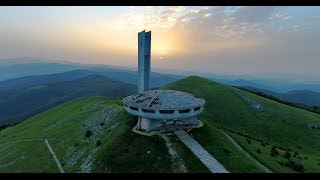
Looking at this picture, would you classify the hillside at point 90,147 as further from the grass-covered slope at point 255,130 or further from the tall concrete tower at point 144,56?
the tall concrete tower at point 144,56

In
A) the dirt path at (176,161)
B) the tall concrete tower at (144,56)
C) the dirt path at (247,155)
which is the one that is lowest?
the dirt path at (247,155)

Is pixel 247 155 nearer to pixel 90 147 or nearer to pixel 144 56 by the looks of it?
pixel 90 147

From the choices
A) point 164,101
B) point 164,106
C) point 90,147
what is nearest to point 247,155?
point 164,106

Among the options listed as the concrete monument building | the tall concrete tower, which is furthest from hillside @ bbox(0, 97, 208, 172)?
the tall concrete tower

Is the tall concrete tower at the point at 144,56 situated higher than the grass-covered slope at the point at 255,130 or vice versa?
the tall concrete tower at the point at 144,56

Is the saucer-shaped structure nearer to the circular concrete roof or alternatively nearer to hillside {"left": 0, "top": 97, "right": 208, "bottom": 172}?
the circular concrete roof


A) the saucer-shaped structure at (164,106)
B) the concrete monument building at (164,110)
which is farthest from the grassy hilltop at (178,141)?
the saucer-shaped structure at (164,106)
